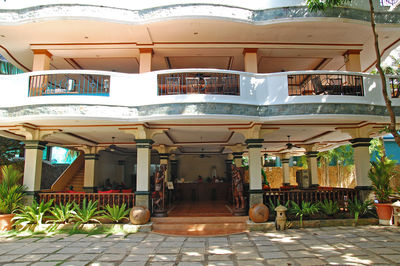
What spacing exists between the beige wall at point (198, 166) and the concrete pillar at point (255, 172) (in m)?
9.53

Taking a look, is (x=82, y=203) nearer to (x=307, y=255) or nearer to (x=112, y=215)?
(x=112, y=215)

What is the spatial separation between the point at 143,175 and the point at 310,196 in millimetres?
5431

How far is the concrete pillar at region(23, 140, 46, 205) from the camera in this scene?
844 cm

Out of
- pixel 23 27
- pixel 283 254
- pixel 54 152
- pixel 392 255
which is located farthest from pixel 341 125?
pixel 54 152

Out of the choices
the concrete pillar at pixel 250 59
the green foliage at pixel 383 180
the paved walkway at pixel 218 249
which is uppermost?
the concrete pillar at pixel 250 59

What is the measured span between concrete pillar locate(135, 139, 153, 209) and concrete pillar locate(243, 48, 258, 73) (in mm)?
3902

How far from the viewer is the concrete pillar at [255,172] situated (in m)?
8.18

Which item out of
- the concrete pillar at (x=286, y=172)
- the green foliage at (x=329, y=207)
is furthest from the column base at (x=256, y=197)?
the concrete pillar at (x=286, y=172)

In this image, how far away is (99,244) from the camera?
6449mm

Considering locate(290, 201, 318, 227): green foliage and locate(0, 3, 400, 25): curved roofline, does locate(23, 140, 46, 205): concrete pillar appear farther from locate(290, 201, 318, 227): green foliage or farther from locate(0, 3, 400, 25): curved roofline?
locate(290, 201, 318, 227): green foliage

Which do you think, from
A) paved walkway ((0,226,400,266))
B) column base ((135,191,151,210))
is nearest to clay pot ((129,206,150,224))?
column base ((135,191,151,210))

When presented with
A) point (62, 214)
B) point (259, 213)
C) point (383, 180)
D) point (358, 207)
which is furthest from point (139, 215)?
point (383, 180)

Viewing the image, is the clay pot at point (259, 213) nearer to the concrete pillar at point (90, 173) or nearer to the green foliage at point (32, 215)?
the green foliage at point (32, 215)

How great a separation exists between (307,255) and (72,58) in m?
9.48
